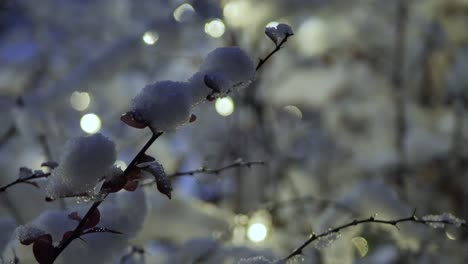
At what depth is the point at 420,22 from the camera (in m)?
3.76

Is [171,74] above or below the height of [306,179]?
above

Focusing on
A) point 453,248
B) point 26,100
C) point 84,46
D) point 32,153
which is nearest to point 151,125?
point 26,100

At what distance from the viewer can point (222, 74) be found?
2.31 ft

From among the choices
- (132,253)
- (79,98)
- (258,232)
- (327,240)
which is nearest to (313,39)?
(79,98)

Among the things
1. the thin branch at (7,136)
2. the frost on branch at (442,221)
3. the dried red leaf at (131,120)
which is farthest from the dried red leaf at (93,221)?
the thin branch at (7,136)

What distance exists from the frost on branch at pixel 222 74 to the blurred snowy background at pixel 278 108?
0.74m

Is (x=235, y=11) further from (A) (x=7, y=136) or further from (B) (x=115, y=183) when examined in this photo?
(B) (x=115, y=183)

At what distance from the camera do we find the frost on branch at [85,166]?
2.16 ft

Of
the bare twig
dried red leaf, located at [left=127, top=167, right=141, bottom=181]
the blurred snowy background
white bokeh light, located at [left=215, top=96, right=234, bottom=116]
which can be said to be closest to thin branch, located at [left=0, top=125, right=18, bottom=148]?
the blurred snowy background

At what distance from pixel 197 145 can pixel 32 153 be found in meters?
1.54

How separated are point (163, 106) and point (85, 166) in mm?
97

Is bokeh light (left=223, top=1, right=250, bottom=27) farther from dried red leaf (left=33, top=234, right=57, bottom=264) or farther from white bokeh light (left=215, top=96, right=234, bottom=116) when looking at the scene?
dried red leaf (left=33, top=234, right=57, bottom=264)

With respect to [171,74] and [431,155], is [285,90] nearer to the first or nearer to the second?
[171,74]

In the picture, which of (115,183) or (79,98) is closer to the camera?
(115,183)
